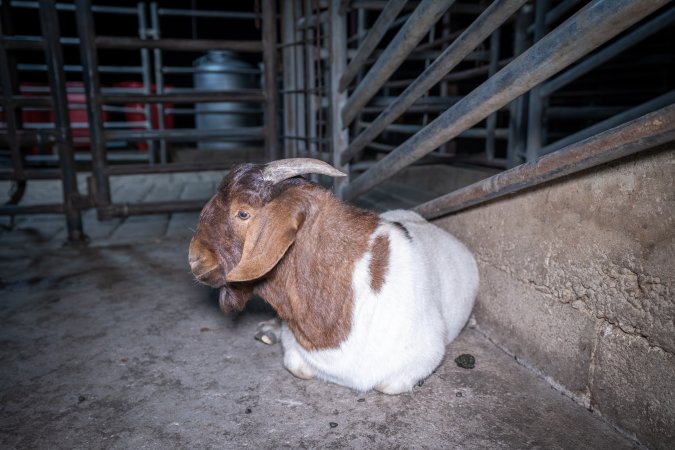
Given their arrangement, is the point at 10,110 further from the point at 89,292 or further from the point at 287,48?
the point at 287,48

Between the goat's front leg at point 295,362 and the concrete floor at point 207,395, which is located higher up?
the goat's front leg at point 295,362

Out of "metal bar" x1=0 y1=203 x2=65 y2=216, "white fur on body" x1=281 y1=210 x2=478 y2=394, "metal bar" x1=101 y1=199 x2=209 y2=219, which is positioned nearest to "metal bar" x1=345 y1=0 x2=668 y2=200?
"white fur on body" x1=281 y1=210 x2=478 y2=394

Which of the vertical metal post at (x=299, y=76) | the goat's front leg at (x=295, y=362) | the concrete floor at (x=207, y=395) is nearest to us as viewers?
the concrete floor at (x=207, y=395)

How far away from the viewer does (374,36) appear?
10.3ft

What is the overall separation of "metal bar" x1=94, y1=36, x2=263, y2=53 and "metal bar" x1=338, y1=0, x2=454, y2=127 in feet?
5.28

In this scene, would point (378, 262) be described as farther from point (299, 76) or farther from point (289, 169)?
point (299, 76)

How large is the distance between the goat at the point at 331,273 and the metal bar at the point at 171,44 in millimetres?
2718

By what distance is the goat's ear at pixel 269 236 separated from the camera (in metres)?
1.98

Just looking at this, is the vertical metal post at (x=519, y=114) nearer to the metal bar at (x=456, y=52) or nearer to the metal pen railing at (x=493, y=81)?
the metal pen railing at (x=493, y=81)

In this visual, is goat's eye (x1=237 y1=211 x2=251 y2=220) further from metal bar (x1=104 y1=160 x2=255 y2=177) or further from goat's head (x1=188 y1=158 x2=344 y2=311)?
metal bar (x1=104 y1=160 x2=255 y2=177)

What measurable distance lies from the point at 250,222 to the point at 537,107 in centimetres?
284

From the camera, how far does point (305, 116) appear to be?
503 centimetres

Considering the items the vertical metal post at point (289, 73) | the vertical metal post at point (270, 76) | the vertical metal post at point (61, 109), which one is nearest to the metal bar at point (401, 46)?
the vertical metal post at point (270, 76)

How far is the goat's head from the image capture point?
200 centimetres
